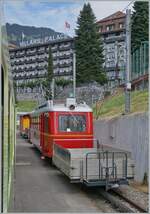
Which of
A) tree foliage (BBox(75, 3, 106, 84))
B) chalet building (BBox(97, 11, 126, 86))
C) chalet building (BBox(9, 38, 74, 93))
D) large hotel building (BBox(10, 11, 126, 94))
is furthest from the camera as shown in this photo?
chalet building (BBox(9, 38, 74, 93))

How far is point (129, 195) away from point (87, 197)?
3.26 ft

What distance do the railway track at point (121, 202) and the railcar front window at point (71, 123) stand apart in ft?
18.7

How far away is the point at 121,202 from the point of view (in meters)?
10.2

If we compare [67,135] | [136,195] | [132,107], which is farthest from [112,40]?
[136,195]

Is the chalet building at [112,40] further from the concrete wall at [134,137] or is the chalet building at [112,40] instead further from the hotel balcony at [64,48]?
the concrete wall at [134,137]

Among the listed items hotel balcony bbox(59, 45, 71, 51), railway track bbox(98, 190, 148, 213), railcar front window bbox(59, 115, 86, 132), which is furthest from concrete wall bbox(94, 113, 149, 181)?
hotel balcony bbox(59, 45, 71, 51)

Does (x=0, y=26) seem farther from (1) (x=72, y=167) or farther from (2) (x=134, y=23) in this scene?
(2) (x=134, y=23)

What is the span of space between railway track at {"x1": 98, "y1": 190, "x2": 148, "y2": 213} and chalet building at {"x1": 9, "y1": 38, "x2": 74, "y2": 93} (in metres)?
99.6

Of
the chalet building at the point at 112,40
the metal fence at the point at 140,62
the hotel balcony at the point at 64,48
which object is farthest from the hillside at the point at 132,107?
the hotel balcony at the point at 64,48

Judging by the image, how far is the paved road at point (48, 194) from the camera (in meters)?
9.73

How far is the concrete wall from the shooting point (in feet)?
42.2

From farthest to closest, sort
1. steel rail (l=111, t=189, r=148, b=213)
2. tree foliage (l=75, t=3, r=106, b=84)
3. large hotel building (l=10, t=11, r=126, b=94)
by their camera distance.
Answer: large hotel building (l=10, t=11, r=126, b=94)
tree foliage (l=75, t=3, r=106, b=84)
steel rail (l=111, t=189, r=148, b=213)

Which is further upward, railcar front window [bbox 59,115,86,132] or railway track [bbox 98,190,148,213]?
railcar front window [bbox 59,115,86,132]

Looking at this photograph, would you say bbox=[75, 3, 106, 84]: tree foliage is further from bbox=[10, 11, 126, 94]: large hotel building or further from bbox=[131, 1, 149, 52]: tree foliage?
bbox=[10, 11, 126, 94]: large hotel building
